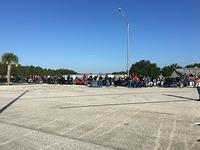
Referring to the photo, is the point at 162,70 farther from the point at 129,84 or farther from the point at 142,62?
the point at 129,84

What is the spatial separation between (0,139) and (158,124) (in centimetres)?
491

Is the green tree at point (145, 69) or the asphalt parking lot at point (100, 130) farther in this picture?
the green tree at point (145, 69)

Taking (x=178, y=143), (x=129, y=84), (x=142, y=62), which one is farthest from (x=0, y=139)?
(x=142, y=62)

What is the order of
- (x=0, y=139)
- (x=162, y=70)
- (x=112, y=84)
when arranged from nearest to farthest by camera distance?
1. (x=0, y=139)
2. (x=112, y=84)
3. (x=162, y=70)

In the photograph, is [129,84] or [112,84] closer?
[129,84]

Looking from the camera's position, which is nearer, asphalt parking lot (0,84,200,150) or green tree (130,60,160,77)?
asphalt parking lot (0,84,200,150)

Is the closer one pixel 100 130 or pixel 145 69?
pixel 100 130

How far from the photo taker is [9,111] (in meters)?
16.9

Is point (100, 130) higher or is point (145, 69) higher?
point (145, 69)

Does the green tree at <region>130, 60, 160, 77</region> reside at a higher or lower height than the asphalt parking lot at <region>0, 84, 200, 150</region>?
higher

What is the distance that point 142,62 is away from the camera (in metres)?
166

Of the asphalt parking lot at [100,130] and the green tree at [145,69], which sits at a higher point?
the green tree at [145,69]

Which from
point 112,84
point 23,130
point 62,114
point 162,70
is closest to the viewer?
point 23,130

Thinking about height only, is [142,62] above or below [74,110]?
above
